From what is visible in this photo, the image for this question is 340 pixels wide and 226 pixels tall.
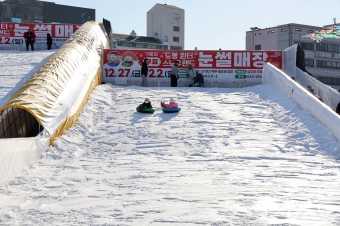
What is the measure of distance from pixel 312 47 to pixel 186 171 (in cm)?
5040

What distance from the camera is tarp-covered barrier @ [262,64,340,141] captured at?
832cm

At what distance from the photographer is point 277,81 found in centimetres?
1335

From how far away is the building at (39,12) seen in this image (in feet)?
136

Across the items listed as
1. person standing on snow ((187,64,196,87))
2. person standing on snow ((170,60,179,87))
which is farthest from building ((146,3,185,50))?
person standing on snow ((170,60,179,87))

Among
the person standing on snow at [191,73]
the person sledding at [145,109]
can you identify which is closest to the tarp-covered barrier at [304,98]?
the person standing on snow at [191,73]

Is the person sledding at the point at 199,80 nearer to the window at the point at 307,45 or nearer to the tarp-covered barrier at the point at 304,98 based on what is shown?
the tarp-covered barrier at the point at 304,98

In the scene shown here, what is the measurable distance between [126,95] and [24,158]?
267 inches

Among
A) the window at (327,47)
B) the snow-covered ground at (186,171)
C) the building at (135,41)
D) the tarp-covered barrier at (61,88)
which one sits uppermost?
the building at (135,41)

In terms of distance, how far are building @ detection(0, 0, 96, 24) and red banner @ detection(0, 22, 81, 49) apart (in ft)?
60.4

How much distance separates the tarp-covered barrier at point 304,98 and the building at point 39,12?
3055cm

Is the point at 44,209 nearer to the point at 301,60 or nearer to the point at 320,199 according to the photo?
the point at 320,199

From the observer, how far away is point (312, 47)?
5359 centimetres

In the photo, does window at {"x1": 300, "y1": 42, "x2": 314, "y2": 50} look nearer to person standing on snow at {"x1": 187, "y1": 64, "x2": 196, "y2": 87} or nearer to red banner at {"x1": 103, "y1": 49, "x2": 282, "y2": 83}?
red banner at {"x1": 103, "y1": 49, "x2": 282, "y2": 83}

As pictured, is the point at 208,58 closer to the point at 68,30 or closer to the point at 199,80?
the point at 199,80
